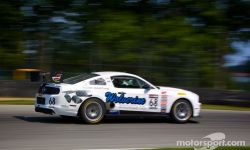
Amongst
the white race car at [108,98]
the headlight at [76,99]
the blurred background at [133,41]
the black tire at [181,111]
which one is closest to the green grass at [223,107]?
the blurred background at [133,41]

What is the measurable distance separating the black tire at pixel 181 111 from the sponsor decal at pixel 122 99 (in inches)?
40.7

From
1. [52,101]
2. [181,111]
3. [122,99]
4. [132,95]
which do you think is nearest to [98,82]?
[122,99]

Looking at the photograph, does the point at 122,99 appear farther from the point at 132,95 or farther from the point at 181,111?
the point at 181,111

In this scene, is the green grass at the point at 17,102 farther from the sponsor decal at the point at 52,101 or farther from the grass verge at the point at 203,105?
the sponsor decal at the point at 52,101

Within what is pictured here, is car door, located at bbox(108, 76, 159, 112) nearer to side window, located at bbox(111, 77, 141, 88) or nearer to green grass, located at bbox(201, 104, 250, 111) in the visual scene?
side window, located at bbox(111, 77, 141, 88)

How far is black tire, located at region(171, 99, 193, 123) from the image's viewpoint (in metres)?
14.4

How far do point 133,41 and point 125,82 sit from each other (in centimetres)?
1172

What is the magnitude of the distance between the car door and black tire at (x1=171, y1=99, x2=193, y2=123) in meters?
0.58

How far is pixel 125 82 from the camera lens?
45.8 ft

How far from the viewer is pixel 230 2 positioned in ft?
95.9

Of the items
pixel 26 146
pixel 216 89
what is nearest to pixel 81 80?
pixel 26 146

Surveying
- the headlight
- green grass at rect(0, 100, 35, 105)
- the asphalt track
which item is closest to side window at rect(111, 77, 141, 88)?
the asphalt track

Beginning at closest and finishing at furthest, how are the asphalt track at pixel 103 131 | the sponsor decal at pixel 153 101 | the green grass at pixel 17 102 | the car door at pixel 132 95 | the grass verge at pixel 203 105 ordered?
the asphalt track at pixel 103 131 < the car door at pixel 132 95 < the sponsor decal at pixel 153 101 < the green grass at pixel 17 102 < the grass verge at pixel 203 105

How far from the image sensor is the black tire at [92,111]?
13145mm
